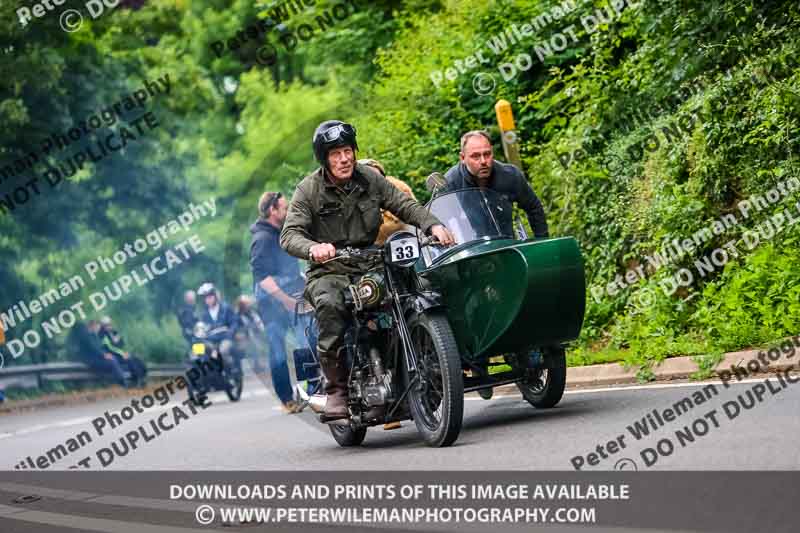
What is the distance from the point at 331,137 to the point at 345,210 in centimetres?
52

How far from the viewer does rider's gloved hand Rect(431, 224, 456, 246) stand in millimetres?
8547

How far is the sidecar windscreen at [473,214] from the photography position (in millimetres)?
9355

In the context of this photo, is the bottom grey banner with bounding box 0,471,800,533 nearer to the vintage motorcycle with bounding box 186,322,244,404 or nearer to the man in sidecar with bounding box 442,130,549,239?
the man in sidecar with bounding box 442,130,549,239

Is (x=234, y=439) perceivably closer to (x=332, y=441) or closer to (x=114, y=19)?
(x=332, y=441)

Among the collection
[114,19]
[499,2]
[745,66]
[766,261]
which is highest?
[114,19]

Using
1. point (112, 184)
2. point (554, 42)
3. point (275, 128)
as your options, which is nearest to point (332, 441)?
point (554, 42)

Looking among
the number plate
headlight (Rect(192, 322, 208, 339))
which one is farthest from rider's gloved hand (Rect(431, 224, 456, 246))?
headlight (Rect(192, 322, 208, 339))

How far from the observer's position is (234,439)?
460 inches

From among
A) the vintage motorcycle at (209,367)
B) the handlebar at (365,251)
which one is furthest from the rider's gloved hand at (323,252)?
the vintage motorcycle at (209,367)

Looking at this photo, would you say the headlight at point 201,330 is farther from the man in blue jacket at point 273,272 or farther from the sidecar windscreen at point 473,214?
the sidecar windscreen at point 473,214

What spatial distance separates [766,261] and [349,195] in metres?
4.22

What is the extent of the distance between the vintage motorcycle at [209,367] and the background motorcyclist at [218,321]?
2 centimetres

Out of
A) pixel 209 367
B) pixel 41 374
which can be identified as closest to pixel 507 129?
pixel 209 367

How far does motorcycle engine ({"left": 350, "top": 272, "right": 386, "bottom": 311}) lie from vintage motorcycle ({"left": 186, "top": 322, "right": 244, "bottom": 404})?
1137 centimetres
